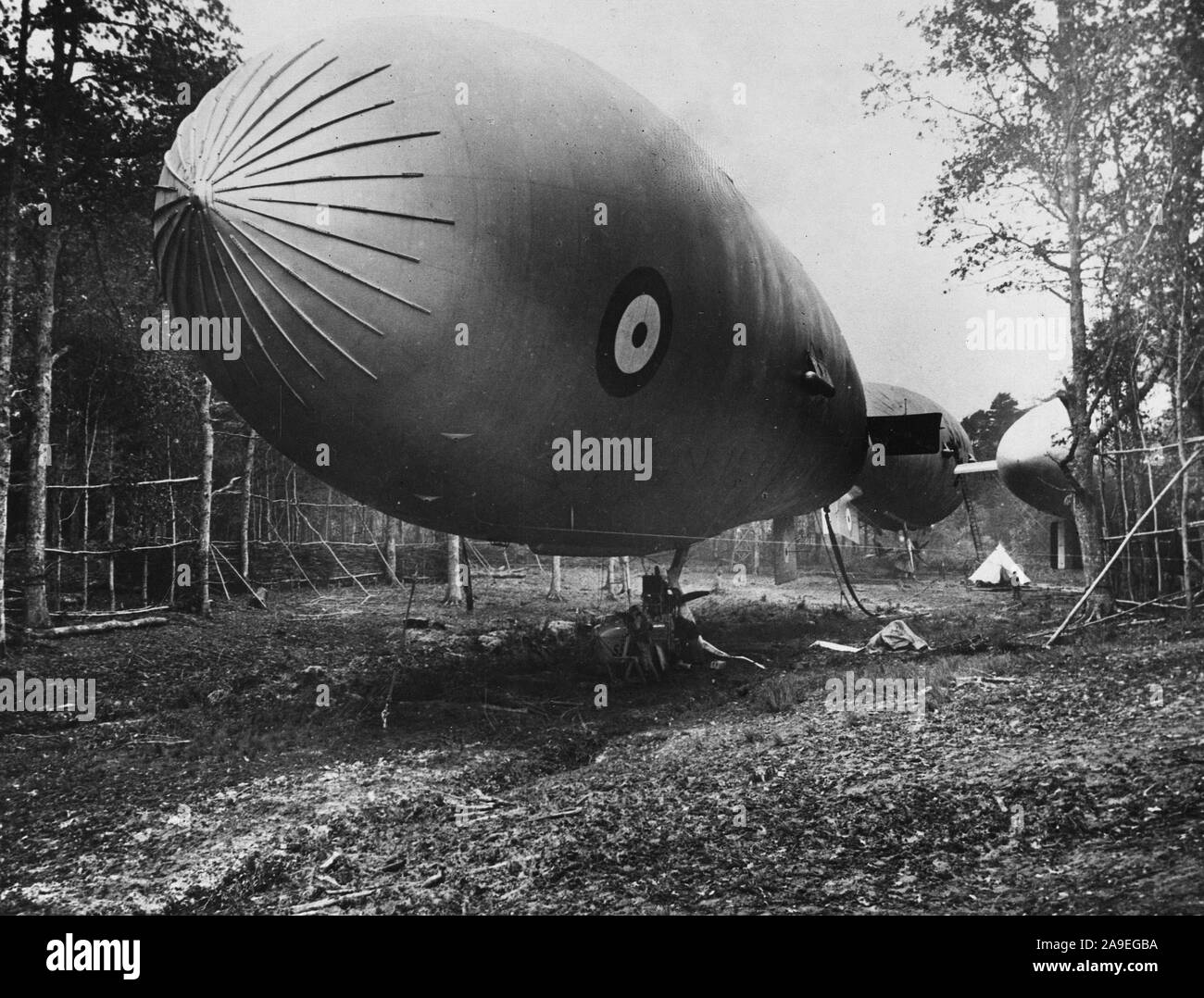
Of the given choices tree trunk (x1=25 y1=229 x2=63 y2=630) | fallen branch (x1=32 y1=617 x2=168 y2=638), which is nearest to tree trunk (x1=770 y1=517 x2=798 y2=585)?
fallen branch (x1=32 y1=617 x2=168 y2=638)

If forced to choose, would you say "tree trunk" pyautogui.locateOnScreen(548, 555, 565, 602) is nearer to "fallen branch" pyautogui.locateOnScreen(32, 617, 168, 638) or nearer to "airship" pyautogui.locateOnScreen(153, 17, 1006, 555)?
"fallen branch" pyautogui.locateOnScreen(32, 617, 168, 638)

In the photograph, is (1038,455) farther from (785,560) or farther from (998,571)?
(998,571)

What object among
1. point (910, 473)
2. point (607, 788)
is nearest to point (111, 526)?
point (607, 788)

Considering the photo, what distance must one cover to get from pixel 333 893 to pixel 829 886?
5.75 feet

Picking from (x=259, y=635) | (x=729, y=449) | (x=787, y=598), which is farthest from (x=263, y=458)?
(x=729, y=449)

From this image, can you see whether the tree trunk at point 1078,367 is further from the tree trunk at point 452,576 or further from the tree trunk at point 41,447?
the tree trunk at point 452,576

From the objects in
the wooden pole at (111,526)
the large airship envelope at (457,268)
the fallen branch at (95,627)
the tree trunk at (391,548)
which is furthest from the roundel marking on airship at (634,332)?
the tree trunk at (391,548)

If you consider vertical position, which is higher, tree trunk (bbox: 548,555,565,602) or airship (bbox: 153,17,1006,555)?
airship (bbox: 153,17,1006,555)

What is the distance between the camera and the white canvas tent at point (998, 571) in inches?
591

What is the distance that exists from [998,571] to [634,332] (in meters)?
14.6

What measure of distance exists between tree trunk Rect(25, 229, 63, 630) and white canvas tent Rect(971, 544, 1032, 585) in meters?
15.6

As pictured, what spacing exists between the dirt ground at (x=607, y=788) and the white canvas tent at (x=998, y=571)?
33.8ft

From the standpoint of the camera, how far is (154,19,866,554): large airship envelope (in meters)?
3.07

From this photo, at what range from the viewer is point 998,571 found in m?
15.6
